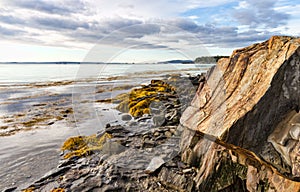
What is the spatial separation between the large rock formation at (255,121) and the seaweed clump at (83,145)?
5.71m

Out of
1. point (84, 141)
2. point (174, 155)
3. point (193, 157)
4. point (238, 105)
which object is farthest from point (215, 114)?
point (84, 141)

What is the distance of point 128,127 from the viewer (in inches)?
530

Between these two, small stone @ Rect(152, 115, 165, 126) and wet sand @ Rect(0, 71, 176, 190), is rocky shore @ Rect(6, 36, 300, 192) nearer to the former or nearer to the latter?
wet sand @ Rect(0, 71, 176, 190)

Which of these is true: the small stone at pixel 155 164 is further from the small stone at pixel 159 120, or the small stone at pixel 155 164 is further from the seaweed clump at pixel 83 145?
the small stone at pixel 159 120

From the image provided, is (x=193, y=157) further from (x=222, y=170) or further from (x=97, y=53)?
(x=97, y=53)

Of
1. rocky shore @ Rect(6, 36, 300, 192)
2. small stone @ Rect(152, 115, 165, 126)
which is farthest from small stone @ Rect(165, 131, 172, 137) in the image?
small stone @ Rect(152, 115, 165, 126)

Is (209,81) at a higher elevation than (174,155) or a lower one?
higher

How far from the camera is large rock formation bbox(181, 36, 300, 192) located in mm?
5043

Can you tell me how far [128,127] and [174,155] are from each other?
5.49 metres

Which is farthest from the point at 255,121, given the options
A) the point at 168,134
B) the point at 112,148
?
the point at 112,148

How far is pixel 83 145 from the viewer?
39.9ft

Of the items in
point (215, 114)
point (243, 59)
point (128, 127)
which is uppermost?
point (243, 59)

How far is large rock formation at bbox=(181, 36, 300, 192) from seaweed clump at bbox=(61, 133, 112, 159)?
18.7 feet

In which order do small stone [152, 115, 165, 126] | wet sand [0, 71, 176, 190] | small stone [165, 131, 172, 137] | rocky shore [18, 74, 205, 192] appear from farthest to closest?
small stone [152, 115, 165, 126], small stone [165, 131, 172, 137], wet sand [0, 71, 176, 190], rocky shore [18, 74, 205, 192]
